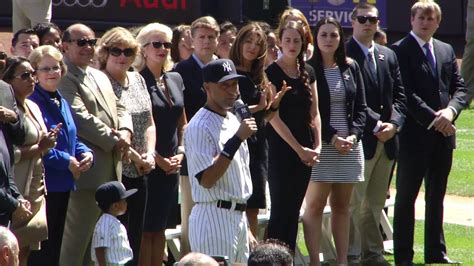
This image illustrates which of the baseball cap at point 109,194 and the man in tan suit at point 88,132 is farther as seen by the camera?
the man in tan suit at point 88,132

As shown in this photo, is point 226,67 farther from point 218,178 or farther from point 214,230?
point 214,230

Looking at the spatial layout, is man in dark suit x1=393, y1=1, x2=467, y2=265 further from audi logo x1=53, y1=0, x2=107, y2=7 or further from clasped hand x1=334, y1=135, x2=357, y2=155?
audi logo x1=53, y1=0, x2=107, y2=7

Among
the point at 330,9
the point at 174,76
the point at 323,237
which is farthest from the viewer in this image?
the point at 330,9

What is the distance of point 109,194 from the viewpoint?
27.2ft

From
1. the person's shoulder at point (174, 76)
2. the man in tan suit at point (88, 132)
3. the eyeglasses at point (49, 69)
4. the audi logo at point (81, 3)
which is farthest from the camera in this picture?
the audi logo at point (81, 3)

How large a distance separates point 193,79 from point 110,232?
2.19 meters

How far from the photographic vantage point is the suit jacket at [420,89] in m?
10.9

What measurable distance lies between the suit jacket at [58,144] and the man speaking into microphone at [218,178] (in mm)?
1260

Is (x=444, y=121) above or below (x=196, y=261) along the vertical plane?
above

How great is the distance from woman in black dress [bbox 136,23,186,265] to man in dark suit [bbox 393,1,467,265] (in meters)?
2.37

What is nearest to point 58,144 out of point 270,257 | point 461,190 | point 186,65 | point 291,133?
point 186,65

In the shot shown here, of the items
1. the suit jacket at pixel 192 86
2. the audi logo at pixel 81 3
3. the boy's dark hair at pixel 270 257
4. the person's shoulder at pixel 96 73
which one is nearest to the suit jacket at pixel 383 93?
the suit jacket at pixel 192 86

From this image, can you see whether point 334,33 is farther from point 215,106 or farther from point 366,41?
point 215,106

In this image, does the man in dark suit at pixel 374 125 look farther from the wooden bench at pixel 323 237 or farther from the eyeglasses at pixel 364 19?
the wooden bench at pixel 323 237
